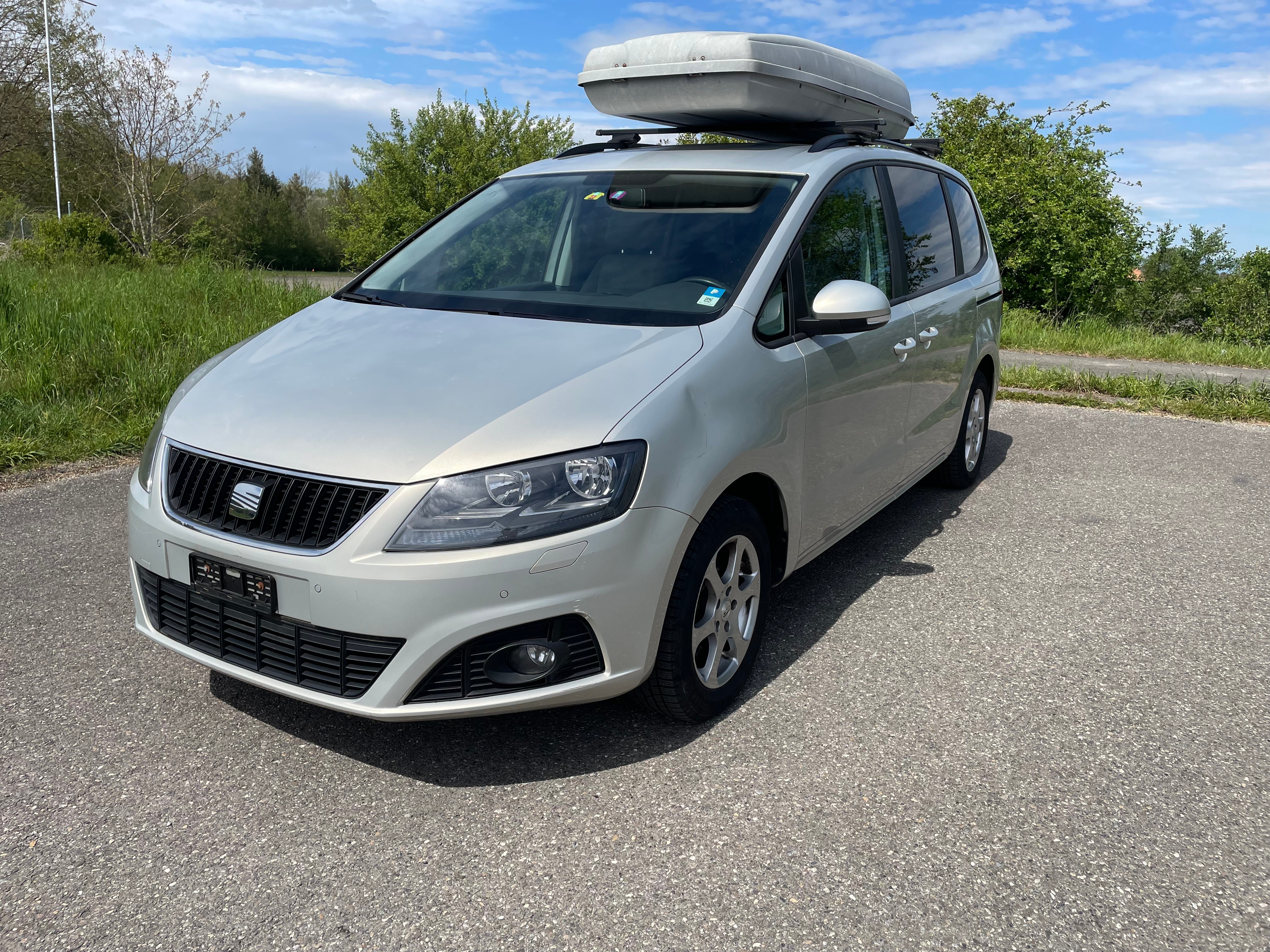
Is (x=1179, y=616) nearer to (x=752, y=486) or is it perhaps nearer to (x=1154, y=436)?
(x=752, y=486)

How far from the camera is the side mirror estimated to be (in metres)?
3.34

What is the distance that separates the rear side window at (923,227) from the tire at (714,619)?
6.11 feet

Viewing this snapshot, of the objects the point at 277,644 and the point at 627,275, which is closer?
the point at 277,644

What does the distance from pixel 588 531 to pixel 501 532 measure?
217mm

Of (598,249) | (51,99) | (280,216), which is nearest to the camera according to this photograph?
(598,249)

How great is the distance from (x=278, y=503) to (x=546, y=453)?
71cm

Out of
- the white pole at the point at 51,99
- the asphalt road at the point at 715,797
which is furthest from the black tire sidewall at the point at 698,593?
the white pole at the point at 51,99

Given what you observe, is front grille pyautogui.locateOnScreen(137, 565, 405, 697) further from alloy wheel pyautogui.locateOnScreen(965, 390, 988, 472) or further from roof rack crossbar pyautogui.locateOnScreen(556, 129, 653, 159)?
alloy wheel pyautogui.locateOnScreen(965, 390, 988, 472)

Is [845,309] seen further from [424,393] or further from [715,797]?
[715,797]

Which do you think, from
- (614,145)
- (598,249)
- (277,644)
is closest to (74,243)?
(614,145)

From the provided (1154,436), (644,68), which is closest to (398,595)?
(644,68)

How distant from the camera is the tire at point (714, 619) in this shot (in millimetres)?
2830

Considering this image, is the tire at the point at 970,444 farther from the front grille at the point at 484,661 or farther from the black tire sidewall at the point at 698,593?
the front grille at the point at 484,661

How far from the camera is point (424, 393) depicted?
9.10 feet
